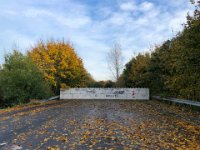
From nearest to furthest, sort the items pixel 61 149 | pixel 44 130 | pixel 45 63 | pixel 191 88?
pixel 61 149 < pixel 44 130 < pixel 191 88 < pixel 45 63

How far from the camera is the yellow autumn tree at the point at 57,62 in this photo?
50.8 m

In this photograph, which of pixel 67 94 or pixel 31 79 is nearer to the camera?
pixel 31 79

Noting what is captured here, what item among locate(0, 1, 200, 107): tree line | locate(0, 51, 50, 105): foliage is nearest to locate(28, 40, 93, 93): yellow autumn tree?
locate(0, 1, 200, 107): tree line

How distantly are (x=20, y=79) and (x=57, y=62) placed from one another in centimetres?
1333

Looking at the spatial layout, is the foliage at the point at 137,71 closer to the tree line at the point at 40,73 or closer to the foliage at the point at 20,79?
the tree line at the point at 40,73

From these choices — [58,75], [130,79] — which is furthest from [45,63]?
[130,79]

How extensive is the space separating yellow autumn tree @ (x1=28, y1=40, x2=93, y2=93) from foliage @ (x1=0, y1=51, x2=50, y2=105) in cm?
778

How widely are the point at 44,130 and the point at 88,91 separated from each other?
39.3 metres

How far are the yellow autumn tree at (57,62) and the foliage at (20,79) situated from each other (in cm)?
778

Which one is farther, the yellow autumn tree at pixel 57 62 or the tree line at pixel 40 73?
the yellow autumn tree at pixel 57 62

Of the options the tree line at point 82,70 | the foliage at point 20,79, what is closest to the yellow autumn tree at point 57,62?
the tree line at point 82,70

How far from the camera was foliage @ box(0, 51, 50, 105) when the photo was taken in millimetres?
39609

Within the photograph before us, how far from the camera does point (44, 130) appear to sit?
562 inches

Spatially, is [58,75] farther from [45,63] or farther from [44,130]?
[44,130]
